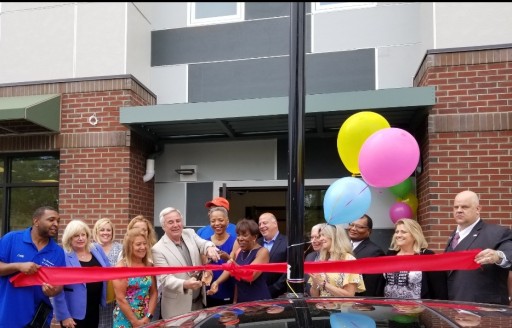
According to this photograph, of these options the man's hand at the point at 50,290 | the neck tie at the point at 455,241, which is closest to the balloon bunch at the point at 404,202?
the neck tie at the point at 455,241

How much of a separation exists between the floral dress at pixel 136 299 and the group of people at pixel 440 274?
1.52 metres

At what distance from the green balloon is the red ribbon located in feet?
9.69

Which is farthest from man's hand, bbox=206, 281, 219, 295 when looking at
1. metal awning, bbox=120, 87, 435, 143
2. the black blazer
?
metal awning, bbox=120, 87, 435, 143

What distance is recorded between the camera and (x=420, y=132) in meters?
7.19

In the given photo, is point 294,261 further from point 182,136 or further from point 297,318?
Result: point 182,136

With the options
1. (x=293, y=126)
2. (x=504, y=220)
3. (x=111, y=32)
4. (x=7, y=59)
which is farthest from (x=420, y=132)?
(x=7, y=59)

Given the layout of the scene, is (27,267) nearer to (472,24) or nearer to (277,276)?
(277,276)

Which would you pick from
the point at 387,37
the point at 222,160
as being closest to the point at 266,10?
the point at 387,37

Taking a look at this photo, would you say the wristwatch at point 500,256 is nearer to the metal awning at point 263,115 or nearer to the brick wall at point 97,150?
the metal awning at point 263,115

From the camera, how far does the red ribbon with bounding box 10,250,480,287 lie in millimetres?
4113

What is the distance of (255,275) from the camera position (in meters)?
4.50

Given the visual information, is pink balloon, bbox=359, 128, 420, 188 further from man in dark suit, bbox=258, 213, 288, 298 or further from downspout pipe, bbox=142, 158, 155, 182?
downspout pipe, bbox=142, 158, 155, 182

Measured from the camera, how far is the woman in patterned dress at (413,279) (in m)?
4.29

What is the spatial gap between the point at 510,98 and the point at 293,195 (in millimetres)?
4259
